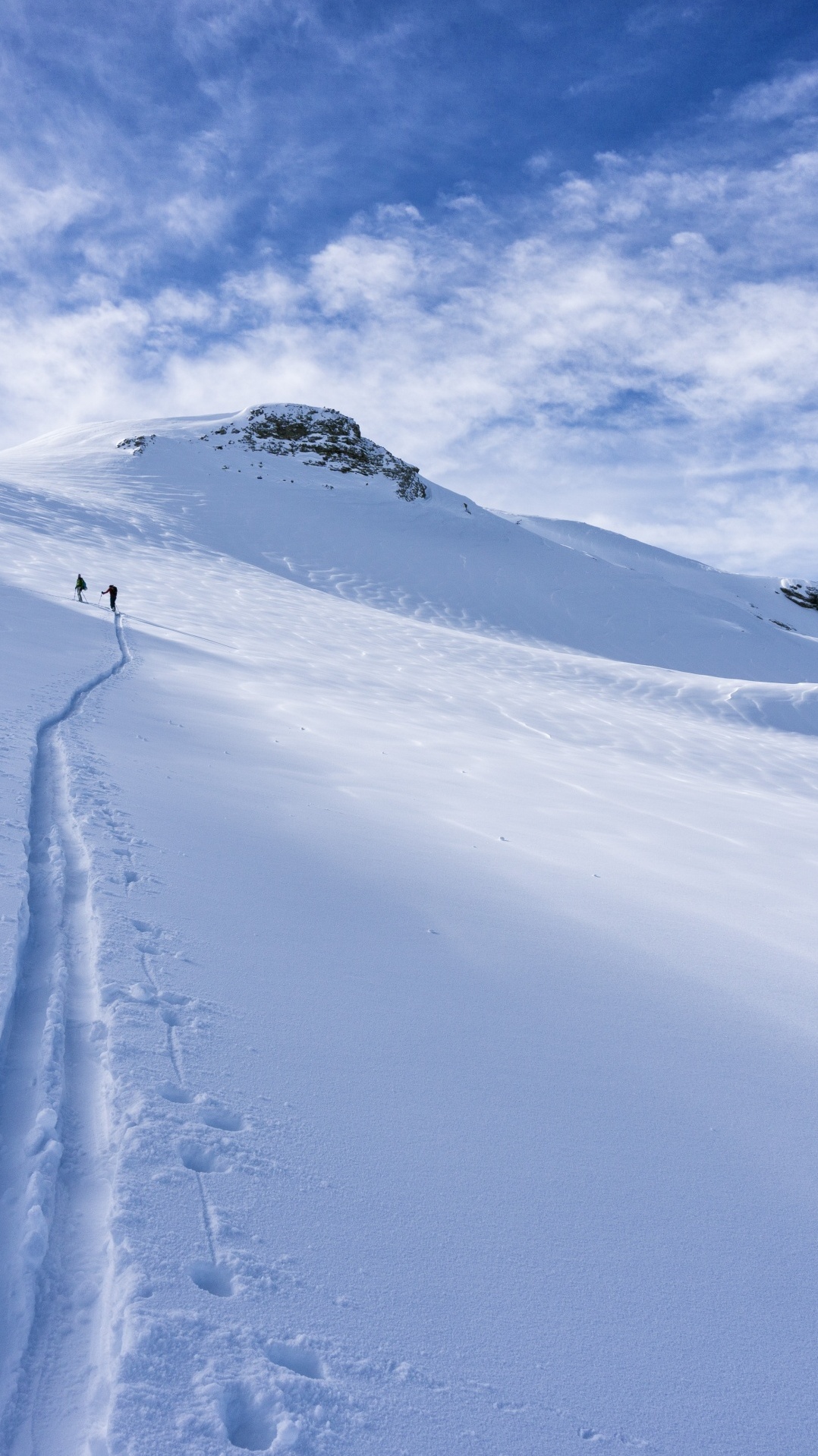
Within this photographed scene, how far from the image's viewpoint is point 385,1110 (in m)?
2.36

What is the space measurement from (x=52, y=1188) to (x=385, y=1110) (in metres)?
0.95

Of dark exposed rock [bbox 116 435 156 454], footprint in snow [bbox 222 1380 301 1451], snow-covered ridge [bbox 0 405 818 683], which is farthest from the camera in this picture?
dark exposed rock [bbox 116 435 156 454]

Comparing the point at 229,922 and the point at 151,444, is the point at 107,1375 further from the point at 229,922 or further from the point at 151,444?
the point at 151,444

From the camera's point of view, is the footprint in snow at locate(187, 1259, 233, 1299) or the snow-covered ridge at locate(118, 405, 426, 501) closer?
the footprint in snow at locate(187, 1259, 233, 1299)

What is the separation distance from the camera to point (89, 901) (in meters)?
3.28

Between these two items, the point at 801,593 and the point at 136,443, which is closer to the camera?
the point at 136,443

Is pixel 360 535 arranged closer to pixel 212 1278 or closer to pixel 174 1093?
pixel 174 1093

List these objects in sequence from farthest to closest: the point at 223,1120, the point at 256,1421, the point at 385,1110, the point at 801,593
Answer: the point at 801,593
the point at 385,1110
the point at 223,1120
the point at 256,1421

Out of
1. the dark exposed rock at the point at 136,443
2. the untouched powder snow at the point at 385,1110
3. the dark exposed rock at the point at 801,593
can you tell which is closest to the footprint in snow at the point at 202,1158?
the untouched powder snow at the point at 385,1110

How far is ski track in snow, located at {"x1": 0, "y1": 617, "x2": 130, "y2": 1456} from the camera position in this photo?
1435mm

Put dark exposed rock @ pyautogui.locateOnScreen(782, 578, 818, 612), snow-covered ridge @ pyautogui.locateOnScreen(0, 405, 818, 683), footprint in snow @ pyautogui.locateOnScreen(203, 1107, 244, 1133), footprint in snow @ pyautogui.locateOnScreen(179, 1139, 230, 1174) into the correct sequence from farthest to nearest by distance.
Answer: dark exposed rock @ pyautogui.locateOnScreen(782, 578, 818, 612) → snow-covered ridge @ pyautogui.locateOnScreen(0, 405, 818, 683) → footprint in snow @ pyautogui.locateOnScreen(203, 1107, 244, 1133) → footprint in snow @ pyautogui.locateOnScreen(179, 1139, 230, 1174)

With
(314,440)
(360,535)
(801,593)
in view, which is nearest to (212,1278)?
(360,535)

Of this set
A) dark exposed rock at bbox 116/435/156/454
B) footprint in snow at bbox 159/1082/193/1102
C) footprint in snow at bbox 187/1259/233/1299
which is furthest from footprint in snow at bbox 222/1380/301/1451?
dark exposed rock at bbox 116/435/156/454

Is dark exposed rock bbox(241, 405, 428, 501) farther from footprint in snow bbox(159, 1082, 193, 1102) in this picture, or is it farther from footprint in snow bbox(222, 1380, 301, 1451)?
footprint in snow bbox(222, 1380, 301, 1451)
